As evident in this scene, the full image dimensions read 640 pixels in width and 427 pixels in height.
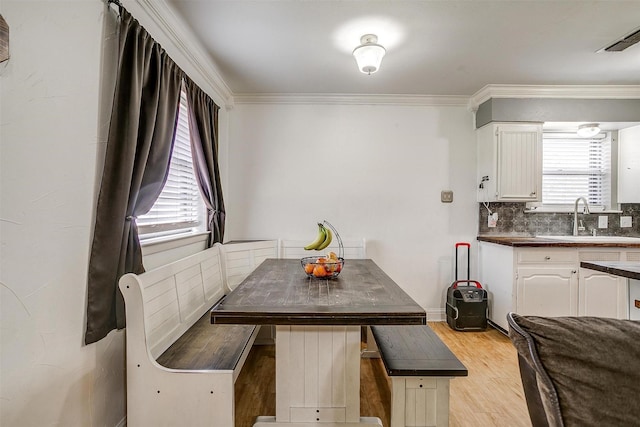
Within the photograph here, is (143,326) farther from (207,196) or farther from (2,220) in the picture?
(207,196)

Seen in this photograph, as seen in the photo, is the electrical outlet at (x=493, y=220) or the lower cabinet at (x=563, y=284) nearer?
the lower cabinet at (x=563, y=284)

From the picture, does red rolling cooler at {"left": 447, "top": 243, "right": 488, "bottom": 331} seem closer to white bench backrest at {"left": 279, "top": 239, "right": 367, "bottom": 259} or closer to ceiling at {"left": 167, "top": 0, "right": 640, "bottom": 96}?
white bench backrest at {"left": 279, "top": 239, "right": 367, "bottom": 259}

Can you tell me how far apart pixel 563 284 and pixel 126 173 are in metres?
3.56

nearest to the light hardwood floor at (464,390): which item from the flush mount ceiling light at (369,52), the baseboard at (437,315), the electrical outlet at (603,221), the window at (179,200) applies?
the baseboard at (437,315)

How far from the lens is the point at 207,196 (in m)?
2.80

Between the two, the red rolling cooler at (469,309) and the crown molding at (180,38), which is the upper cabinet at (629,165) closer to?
the red rolling cooler at (469,309)

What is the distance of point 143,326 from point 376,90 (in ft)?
9.66

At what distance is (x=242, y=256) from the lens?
300 cm

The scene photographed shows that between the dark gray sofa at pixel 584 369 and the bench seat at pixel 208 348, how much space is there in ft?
4.00

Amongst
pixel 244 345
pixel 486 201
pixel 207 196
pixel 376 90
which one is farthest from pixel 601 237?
pixel 207 196

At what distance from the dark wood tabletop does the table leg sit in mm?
188

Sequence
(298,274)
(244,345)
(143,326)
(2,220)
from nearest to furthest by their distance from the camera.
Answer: (2,220) → (143,326) → (244,345) → (298,274)

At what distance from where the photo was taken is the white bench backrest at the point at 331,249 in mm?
3402

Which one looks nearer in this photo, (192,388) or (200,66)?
→ (192,388)
